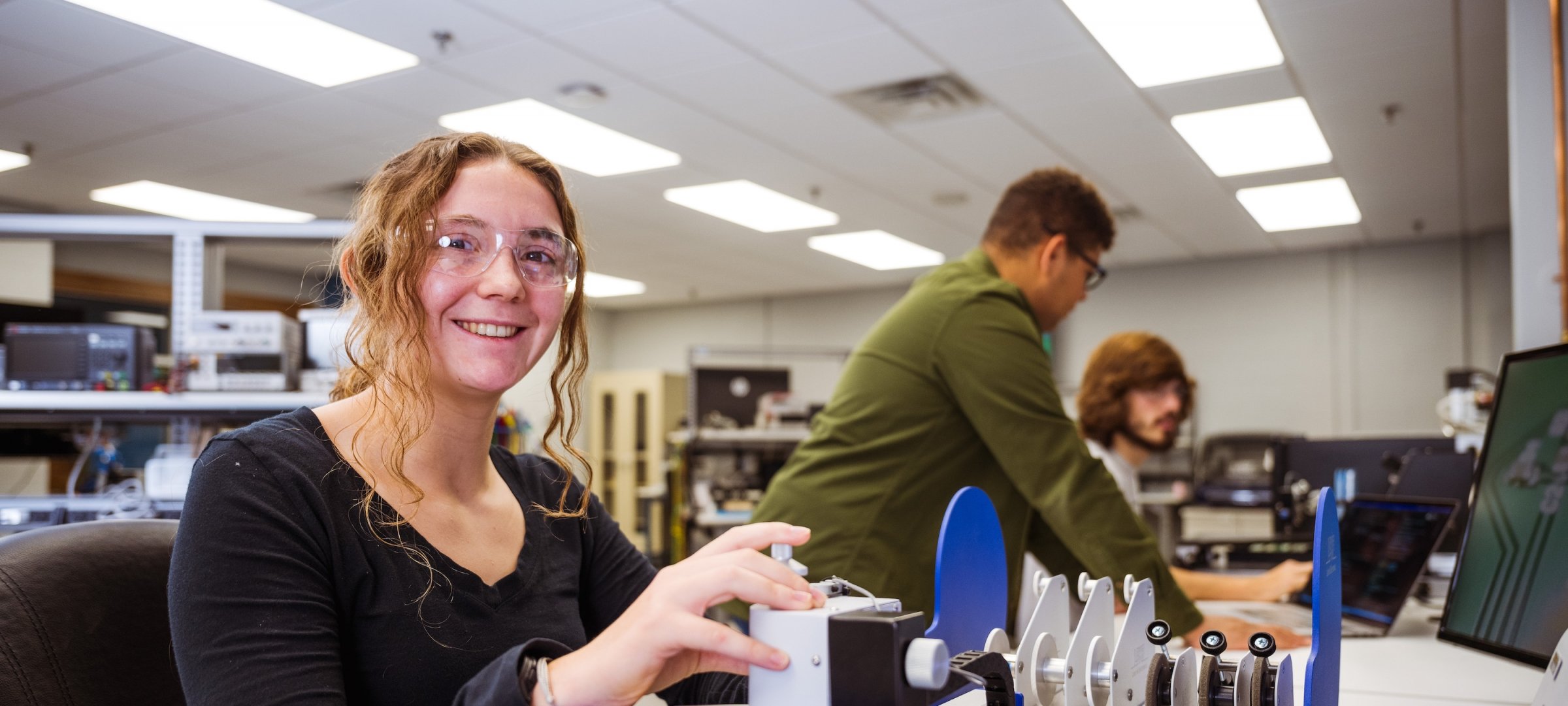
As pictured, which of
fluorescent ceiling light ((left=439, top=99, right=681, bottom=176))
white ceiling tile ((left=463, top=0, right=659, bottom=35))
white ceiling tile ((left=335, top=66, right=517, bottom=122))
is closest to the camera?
white ceiling tile ((left=463, top=0, right=659, bottom=35))

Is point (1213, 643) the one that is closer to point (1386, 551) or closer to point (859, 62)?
point (1386, 551)

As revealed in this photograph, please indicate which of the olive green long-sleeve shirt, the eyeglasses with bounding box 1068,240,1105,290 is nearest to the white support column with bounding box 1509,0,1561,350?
the eyeglasses with bounding box 1068,240,1105,290

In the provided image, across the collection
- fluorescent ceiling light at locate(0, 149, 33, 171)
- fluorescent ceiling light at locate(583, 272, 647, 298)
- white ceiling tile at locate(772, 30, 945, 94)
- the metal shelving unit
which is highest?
white ceiling tile at locate(772, 30, 945, 94)

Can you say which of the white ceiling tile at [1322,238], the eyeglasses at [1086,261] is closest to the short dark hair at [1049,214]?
the eyeglasses at [1086,261]

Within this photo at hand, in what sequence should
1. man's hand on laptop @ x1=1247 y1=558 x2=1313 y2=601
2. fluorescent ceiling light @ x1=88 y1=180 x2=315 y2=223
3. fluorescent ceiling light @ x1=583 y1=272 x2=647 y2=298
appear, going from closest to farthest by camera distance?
1. man's hand on laptop @ x1=1247 y1=558 x2=1313 y2=601
2. fluorescent ceiling light @ x1=88 y1=180 x2=315 y2=223
3. fluorescent ceiling light @ x1=583 y1=272 x2=647 y2=298

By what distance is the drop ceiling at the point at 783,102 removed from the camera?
3713 mm

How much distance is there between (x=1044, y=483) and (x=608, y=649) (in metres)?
0.90

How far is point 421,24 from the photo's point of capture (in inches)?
145

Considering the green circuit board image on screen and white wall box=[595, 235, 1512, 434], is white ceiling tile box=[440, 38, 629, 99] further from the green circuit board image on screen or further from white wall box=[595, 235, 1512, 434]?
white wall box=[595, 235, 1512, 434]

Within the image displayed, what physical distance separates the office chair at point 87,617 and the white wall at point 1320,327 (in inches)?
312

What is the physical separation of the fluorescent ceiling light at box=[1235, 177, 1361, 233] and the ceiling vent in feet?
7.93

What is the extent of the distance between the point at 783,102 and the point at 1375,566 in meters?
3.31

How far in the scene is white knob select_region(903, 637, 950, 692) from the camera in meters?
0.56

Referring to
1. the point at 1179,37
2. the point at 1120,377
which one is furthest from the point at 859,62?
the point at 1120,377
